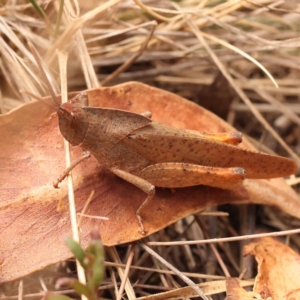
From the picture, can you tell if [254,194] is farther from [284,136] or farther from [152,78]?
[152,78]

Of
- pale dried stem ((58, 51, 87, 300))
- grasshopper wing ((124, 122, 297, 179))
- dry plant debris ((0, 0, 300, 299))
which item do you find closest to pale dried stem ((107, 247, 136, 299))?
dry plant debris ((0, 0, 300, 299))

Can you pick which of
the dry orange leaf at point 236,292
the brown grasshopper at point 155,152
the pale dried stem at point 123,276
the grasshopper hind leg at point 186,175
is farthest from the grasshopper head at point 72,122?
the dry orange leaf at point 236,292

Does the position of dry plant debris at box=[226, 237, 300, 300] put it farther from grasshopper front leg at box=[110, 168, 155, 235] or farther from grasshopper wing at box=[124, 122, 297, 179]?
grasshopper front leg at box=[110, 168, 155, 235]

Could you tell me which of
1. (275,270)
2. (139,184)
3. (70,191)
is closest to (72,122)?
(70,191)

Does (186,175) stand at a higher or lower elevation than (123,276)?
higher

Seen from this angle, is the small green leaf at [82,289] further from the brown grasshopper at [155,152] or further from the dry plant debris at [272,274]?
the dry plant debris at [272,274]

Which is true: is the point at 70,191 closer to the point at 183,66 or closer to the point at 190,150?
the point at 190,150

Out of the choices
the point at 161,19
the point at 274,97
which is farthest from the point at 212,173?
the point at 274,97
